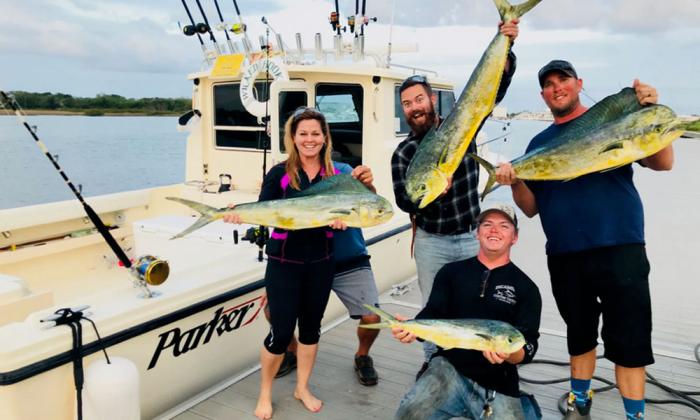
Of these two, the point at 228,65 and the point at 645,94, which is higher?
the point at 228,65

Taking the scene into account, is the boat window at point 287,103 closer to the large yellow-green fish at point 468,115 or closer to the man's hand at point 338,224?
the man's hand at point 338,224

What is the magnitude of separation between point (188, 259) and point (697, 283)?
634 centimetres

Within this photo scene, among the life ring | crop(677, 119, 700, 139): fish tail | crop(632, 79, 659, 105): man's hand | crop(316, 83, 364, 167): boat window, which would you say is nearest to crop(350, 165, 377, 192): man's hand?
crop(632, 79, 659, 105): man's hand

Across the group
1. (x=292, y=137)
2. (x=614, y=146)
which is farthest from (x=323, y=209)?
(x=614, y=146)

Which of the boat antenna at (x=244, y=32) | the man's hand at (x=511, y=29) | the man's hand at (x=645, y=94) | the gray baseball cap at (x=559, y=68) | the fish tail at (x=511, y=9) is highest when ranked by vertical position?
the boat antenna at (x=244, y=32)

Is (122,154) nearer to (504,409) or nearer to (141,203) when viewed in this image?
(141,203)

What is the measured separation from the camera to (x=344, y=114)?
5945 mm

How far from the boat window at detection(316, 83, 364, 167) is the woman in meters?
2.81

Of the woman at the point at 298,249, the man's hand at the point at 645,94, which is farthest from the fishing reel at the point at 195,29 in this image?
the man's hand at the point at 645,94

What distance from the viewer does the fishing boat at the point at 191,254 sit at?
8.61 ft

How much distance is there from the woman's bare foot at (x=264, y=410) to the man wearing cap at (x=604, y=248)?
5.86 feet

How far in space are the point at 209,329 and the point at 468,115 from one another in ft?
7.24

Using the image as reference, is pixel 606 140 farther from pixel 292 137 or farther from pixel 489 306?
pixel 292 137

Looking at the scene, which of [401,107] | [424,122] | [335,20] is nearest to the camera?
[424,122]
